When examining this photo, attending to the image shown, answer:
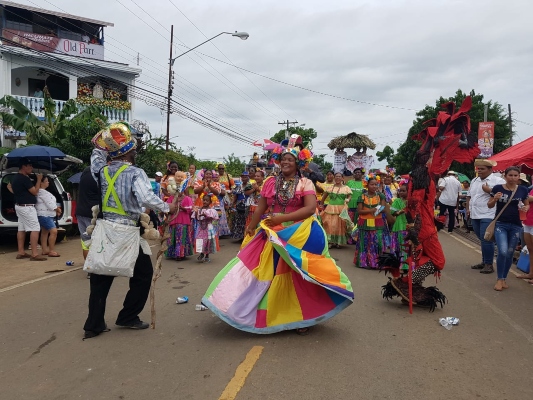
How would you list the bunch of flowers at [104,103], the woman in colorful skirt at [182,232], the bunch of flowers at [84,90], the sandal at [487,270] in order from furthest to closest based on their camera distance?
the bunch of flowers at [84,90], the bunch of flowers at [104,103], the woman in colorful skirt at [182,232], the sandal at [487,270]

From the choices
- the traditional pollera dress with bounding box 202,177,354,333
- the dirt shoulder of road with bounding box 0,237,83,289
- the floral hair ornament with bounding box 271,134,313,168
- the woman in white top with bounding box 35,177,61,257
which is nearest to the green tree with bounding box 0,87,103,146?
the dirt shoulder of road with bounding box 0,237,83,289

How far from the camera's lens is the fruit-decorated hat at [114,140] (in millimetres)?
4453

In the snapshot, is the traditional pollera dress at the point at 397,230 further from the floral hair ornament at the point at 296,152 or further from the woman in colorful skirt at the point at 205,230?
the floral hair ornament at the point at 296,152

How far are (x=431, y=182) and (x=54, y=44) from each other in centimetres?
2326

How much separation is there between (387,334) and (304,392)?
1.68 meters

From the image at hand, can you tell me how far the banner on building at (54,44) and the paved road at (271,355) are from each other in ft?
67.4

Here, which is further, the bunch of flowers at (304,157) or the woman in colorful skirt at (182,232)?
the woman in colorful skirt at (182,232)

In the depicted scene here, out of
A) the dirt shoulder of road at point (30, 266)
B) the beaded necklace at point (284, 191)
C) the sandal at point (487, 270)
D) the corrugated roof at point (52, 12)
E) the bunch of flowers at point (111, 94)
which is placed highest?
the corrugated roof at point (52, 12)

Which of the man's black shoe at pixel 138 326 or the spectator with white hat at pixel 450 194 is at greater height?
the spectator with white hat at pixel 450 194

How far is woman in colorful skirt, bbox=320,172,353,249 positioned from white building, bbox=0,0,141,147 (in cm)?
1453

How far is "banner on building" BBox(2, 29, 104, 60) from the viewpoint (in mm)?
22453

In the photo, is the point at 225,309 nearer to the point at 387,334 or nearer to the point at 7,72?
the point at 387,334

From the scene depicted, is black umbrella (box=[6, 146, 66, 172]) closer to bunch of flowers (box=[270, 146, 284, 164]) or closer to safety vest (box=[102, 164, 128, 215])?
safety vest (box=[102, 164, 128, 215])

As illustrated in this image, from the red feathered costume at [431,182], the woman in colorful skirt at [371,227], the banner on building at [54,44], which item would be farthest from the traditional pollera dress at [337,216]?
the banner on building at [54,44]
